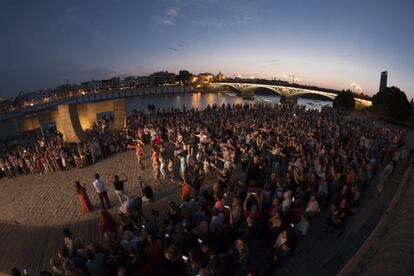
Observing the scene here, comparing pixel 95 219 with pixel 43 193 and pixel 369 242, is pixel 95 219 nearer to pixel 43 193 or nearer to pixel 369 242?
pixel 43 193

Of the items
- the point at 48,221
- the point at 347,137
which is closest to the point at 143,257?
the point at 48,221

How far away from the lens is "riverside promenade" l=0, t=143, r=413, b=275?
6363 millimetres

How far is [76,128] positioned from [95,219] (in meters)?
11.2

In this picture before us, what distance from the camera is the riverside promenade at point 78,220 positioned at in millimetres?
6363

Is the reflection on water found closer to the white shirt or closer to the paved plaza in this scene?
the paved plaza

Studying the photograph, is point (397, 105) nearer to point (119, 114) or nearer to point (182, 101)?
point (119, 114)

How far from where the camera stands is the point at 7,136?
78.2 ft

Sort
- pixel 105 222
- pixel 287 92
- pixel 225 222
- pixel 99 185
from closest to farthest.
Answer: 1. pixel 225 222
2. pixel 105 222
3. pixel 99 185
4. pixel 287 92

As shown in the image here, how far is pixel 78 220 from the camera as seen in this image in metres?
8.34

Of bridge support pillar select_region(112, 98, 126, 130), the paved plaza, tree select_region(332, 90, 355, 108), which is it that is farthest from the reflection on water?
the paved plaza

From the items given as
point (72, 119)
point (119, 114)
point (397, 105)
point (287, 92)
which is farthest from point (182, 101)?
point (72, 119)

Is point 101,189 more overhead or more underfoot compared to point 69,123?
more underfoot

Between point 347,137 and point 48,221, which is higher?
point 347,137

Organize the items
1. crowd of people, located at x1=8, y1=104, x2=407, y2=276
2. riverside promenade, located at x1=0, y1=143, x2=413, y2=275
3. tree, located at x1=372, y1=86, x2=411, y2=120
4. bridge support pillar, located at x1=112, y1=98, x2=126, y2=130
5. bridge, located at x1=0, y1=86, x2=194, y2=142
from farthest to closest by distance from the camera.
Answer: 1. tree, located at x1=372, y1=86, x2=411, y2=120
2. bridge support pillar, located at x1=112, y1=98, x2=126, y2=130
3. bridge, located at x1=0, y1=86, x2=194, y2=142
4. riverside promenade, located at x1=0, y1=143, x2=413, y2=275
5. crowd of people, located at x1=8, y1=104, x2=407, y2=276
